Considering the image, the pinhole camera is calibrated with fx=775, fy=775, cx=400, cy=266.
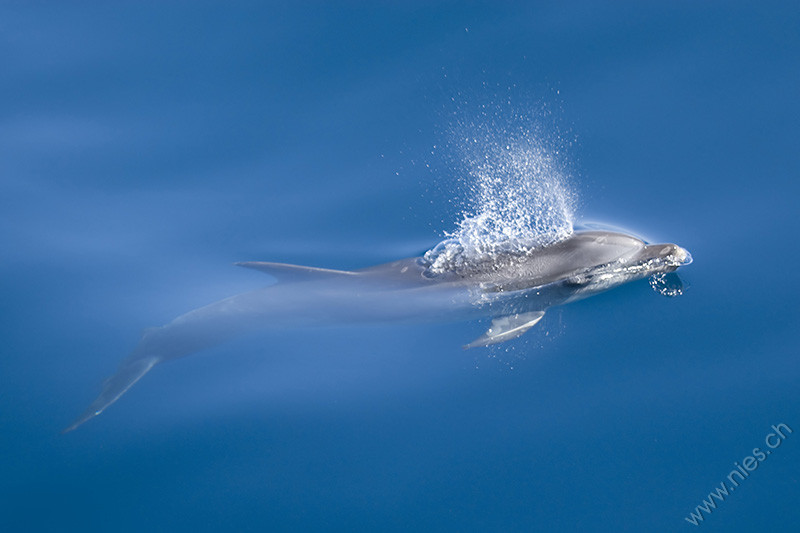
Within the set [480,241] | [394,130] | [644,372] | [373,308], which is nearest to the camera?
[644,372]

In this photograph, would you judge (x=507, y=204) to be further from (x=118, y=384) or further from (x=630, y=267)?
(x=118, y=384)

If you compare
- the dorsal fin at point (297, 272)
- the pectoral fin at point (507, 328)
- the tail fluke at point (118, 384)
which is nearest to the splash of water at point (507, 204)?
the pectoral fin at point (507, 328)

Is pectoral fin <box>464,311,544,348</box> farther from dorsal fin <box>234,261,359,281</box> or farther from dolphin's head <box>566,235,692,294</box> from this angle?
dorsal fin <box>234,261,359,281</box>

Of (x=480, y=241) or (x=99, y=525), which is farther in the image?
(x=480, y=241)

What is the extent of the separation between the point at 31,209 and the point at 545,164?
19.2 ft

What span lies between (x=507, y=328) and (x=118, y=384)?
3573 mm

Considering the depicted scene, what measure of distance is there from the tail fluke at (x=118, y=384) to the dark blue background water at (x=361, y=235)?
0.11m

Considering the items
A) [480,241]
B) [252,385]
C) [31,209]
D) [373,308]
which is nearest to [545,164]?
[480,241]

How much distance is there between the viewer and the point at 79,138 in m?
9.71

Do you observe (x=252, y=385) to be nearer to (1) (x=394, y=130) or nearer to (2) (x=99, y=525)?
(2) (x=99, y=525)

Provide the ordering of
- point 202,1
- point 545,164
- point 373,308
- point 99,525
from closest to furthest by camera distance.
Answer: point 99,525
point 373,308
point 545,164
point 202,1

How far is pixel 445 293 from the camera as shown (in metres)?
7.45

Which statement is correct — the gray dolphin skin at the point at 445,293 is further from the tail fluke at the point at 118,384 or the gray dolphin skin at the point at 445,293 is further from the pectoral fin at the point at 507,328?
the tail fluke at the point at 118,384

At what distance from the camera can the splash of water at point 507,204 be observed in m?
7.75
